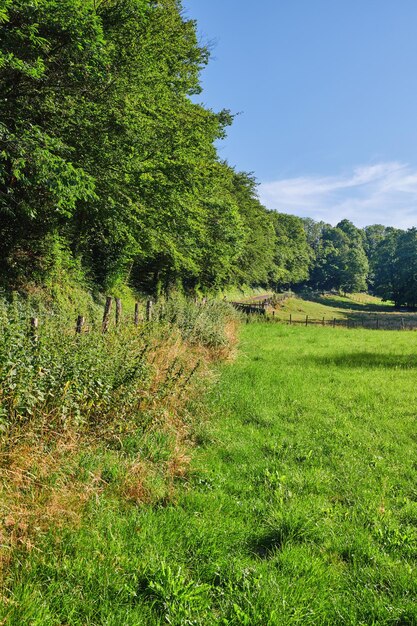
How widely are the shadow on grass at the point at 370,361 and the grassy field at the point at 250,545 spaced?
696 cm

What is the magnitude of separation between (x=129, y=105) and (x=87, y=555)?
12731 millimetres

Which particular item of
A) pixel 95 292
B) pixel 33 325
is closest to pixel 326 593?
pixel 33 325

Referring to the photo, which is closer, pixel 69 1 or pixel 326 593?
pixel 326 593

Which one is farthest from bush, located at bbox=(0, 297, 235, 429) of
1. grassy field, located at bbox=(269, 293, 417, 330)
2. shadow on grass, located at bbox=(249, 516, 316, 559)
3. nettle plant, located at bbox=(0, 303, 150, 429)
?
grassy field, located at bbox=(269, 293, 417, 330)

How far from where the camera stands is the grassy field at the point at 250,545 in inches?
110

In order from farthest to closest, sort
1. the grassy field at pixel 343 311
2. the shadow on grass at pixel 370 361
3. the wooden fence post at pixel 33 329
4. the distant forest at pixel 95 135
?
the grassy field at pixel 343 311, the shadow on grass at pixel 370 361, the distant forest at pixel 95 135, the wooden fence post at pixel 33 329

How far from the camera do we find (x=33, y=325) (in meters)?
5.02

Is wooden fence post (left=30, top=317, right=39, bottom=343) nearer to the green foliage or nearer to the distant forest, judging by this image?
the distant forest

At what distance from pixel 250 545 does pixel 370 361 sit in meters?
12.5

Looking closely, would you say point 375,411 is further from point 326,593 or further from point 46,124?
point 46,124

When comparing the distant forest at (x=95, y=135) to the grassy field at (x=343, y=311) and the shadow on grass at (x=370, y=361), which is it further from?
the grassy field at (x=343, y=311)

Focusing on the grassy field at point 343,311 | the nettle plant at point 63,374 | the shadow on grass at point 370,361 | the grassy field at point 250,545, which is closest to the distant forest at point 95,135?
the nettle plant at point 63,374

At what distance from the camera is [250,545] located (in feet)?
12.2

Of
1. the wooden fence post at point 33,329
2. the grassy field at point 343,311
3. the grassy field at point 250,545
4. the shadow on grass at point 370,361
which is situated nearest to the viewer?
the grassy field at point 250,545
